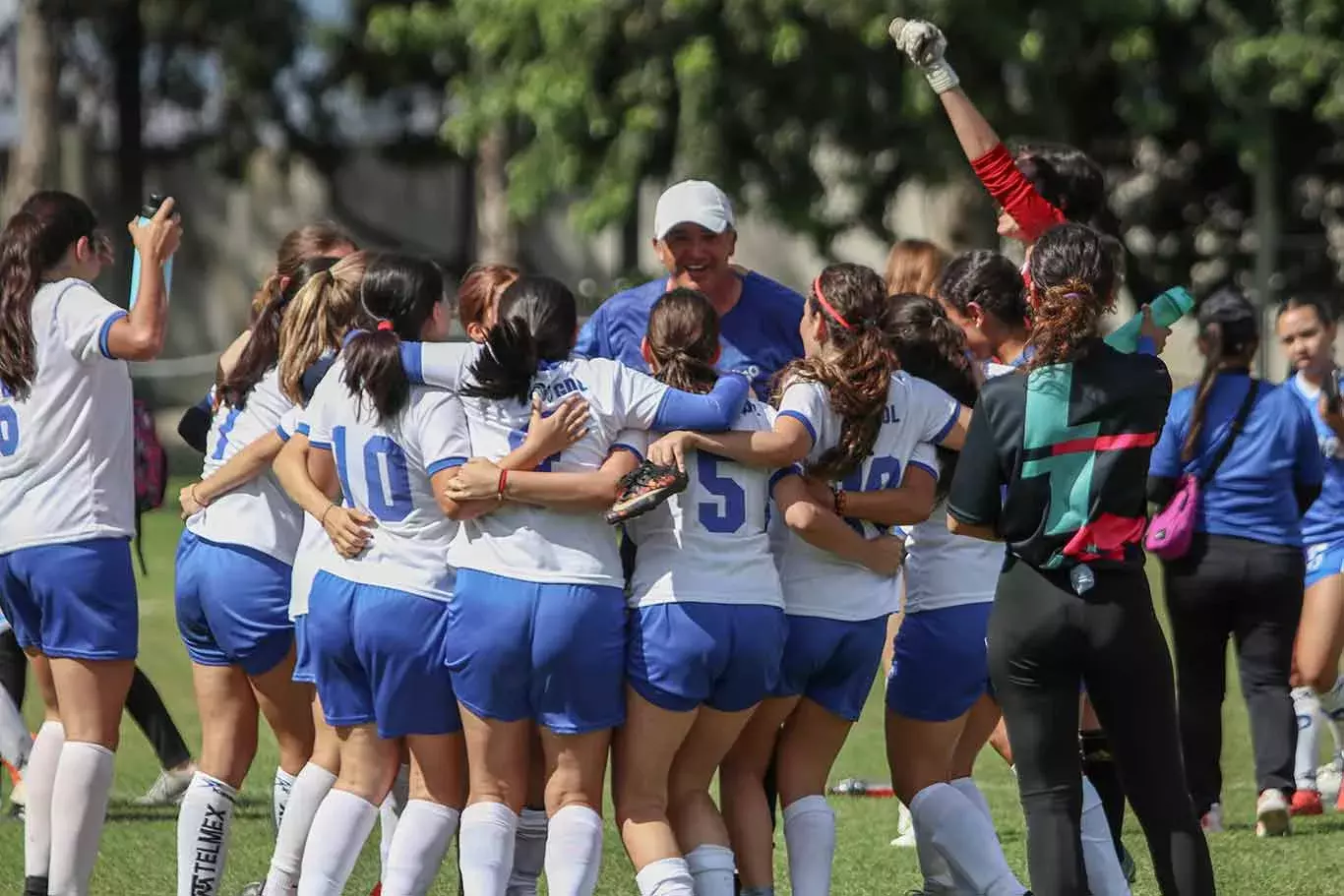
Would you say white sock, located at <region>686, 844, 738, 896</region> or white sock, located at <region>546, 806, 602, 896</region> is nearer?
white sock, located at <region>546, 806, 602, 896</region>

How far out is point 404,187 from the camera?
38.3 metres

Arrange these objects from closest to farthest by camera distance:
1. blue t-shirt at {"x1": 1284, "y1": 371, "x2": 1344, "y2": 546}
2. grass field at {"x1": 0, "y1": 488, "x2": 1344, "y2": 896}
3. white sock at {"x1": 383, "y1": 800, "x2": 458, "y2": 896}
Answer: white sock at {"x1": 383, "y1": 800, "x2": 458, "y2": 896} → grass field at {"x1": 0, "y1": 488, "x2": 1344, "y2": 896} → blue t-shirt at {"x1": 1284, "y1": 371, "x2": 1344, "y2": 546}

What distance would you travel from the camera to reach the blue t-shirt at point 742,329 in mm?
6723

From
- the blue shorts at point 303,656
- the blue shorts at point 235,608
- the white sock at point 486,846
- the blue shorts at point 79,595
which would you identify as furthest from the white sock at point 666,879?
the blue shorts at point 79,595

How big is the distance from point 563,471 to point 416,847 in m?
1.10

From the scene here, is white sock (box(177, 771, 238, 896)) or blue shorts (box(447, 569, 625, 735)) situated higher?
blue shorts (box(447, 569, 625, 735))

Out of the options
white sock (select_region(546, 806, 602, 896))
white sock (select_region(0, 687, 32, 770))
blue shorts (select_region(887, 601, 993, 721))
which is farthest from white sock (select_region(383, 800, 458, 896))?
white sock (select_region(0, 687, 32, 770))

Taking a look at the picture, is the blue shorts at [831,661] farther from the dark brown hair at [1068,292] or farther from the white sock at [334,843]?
the white sock at [334,843]

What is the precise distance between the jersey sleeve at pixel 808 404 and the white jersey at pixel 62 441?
198cm

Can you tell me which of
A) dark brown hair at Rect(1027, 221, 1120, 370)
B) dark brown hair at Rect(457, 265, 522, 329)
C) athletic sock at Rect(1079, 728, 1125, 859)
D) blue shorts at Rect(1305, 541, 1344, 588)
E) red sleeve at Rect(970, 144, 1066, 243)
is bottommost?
athletic sock at Rect(1079, 728, 1125, 859)

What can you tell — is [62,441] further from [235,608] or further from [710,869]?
[710,869]

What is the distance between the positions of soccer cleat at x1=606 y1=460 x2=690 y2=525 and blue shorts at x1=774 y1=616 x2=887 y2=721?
0.68 meters

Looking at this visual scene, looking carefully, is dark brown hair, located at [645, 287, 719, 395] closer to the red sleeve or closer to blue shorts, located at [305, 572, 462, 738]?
blue shorts, located at [305, 572, 462, 738]

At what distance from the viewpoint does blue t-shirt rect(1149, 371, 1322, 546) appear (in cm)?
802
